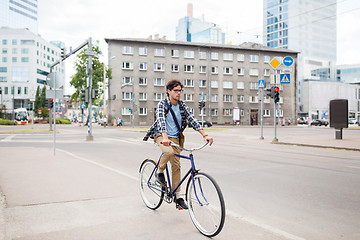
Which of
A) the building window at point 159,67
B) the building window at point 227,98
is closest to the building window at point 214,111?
the building window at point 227,98

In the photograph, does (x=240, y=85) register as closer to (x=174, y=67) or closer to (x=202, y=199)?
(x=174, y=67)

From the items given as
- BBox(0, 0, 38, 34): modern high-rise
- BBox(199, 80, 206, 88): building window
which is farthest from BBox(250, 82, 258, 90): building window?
BBox(0, 0, 38, 34): modern high-rise

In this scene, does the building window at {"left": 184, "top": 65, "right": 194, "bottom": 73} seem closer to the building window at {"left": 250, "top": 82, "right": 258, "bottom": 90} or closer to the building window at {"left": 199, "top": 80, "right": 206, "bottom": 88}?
the building window at {"left": 199, "top": 80, "right": 206, "bottom": 88}

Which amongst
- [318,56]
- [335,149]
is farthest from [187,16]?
[335,149]

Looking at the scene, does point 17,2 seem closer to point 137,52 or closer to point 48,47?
point 48,47

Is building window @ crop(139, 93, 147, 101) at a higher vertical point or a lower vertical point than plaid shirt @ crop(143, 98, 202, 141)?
higher

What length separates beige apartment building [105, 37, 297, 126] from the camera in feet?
174

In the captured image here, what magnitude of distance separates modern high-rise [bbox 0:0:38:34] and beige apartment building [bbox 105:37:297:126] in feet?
236

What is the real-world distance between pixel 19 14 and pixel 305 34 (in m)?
100

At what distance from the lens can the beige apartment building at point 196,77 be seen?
5316 centimetres

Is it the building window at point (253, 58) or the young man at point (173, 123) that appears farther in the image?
the building window at point (253, 58)

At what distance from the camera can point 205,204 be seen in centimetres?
354

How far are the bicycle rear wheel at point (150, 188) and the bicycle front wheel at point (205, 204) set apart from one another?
0.74 m

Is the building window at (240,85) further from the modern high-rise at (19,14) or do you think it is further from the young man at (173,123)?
the modern high-rise at (19,14)
